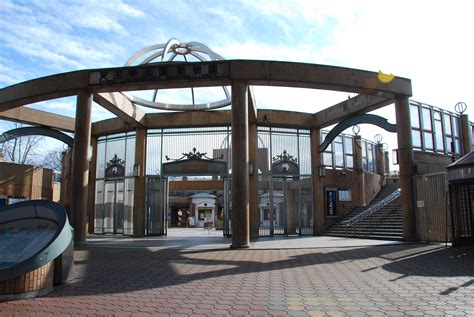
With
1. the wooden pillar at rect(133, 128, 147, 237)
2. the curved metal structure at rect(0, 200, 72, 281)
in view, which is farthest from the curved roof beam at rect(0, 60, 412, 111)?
the curved metal structure at rect(0, 200, 72, 281)

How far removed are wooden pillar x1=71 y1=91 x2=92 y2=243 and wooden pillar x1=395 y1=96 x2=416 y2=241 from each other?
11950 mm

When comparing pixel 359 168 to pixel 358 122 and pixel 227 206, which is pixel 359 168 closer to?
pixel 358 122

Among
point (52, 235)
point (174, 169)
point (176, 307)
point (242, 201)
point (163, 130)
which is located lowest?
point (176, 307)

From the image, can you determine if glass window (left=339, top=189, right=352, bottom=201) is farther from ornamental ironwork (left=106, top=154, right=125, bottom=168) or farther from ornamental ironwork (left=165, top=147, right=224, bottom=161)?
ornamental ironwork (left=106, top=154, right=125, bottom=168)

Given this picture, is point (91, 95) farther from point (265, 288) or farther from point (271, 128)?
point (265, 288)

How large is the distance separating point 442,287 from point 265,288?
112 inches

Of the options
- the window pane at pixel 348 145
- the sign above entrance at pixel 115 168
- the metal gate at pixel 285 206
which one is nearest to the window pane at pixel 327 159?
the metal gate at pixel 285 206

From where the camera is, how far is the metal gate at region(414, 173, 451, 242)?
1395 centimetres

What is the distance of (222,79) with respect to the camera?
14.5 m

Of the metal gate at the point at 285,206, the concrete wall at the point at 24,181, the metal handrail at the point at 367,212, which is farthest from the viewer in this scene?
the concrete wall at the point at 24,181

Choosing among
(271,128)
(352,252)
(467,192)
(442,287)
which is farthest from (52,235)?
(271,128)

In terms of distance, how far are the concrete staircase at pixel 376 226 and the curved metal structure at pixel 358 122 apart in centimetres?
401

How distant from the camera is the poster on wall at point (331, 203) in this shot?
21.3 metres

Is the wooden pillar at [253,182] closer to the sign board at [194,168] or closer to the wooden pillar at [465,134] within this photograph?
the sign board at [194,168]
